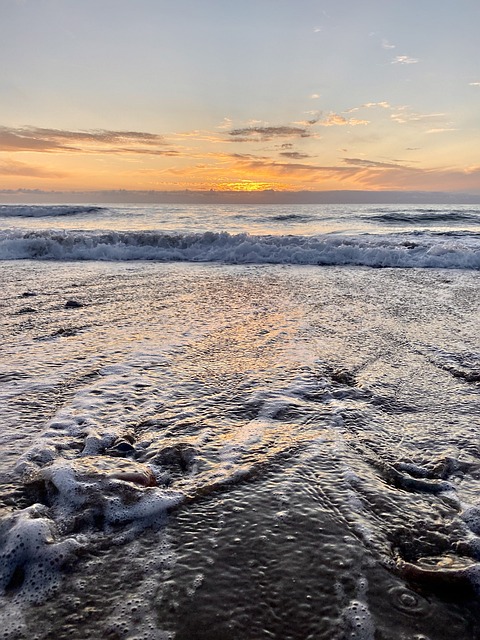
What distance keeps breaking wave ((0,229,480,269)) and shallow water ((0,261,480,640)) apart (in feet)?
27.2

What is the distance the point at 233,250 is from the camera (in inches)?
585

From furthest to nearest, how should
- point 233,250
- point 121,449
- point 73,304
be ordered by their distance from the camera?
point 233,250, point 73,304, point 121,449

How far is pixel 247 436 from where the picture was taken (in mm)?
3209

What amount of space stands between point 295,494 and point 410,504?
2.02ft

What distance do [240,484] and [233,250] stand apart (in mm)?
12585

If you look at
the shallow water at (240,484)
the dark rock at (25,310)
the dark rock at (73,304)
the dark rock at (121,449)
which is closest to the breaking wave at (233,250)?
the dark rock at (73,304)

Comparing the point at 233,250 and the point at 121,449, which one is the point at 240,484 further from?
the point at 233,250

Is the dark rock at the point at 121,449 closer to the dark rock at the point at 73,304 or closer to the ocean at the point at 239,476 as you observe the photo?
the ocean at the point at 239,476

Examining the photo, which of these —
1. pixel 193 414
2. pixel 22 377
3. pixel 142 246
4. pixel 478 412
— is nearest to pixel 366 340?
pixel 478 412

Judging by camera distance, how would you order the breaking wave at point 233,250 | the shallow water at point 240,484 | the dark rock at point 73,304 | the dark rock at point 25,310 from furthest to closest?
the breaking wave at point 233,250 < the dark rock at point 73,304 < the dark rock at point 25,310 < the shallow water at point 240,484

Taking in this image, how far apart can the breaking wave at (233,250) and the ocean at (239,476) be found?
7.35 meters

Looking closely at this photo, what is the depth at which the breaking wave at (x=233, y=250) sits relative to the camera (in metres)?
13.5

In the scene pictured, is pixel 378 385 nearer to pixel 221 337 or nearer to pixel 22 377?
pixel 221 337

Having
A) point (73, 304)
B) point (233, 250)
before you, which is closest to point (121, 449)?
point (73, 304)
